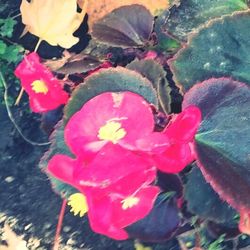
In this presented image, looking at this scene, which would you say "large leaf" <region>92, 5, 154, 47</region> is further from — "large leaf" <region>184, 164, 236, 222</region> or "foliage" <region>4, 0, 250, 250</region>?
"large leaf" <region>184, 164, 236, 222</region>

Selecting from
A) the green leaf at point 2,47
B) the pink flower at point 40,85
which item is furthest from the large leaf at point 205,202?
the green leaf at point 2,47

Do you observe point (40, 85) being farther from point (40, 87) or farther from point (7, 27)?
point (7, 27)

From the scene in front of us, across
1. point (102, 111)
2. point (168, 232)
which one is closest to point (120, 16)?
point (102, 111)

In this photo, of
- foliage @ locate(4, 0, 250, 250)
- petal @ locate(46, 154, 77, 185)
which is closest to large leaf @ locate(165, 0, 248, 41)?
foliage @ locate(4, 0, 250, 250)

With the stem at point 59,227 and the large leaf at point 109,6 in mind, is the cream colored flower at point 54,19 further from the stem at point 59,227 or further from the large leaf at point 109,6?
the stem at point 59,227

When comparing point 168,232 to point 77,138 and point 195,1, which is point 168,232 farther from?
point 195,1
